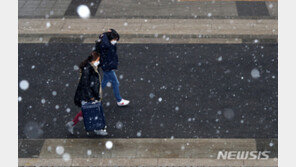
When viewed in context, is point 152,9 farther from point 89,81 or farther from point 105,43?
point 89,81

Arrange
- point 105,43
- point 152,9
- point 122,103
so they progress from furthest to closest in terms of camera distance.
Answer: point 152,9, point 122,103, point 105,43

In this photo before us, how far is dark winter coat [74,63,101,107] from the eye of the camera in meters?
8.01

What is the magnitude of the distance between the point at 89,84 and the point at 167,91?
7.21 feet

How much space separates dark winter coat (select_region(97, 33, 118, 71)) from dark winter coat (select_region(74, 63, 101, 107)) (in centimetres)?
65

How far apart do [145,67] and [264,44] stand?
2898 mm

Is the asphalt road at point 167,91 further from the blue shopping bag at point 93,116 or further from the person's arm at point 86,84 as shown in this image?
the person's arm at point 86,84

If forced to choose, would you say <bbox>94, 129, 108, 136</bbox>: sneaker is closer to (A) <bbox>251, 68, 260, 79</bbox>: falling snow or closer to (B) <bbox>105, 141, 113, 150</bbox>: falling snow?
(B) <bbox>105, 141, 113, 150</bbox>: falling snow

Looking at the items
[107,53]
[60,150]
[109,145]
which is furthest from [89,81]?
[60,150]

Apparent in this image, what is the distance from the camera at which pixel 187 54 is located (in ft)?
36.4

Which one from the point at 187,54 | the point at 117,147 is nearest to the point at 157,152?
the point at 117,147

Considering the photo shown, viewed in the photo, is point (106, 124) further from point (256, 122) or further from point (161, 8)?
point (161, 8)

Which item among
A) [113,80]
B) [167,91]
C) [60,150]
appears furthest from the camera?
[167,91]

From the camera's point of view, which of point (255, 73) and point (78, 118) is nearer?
point (78, 118)

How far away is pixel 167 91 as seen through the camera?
32.1 feet
